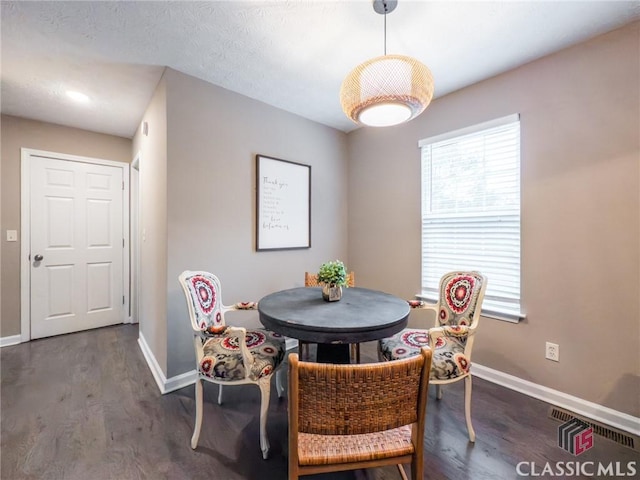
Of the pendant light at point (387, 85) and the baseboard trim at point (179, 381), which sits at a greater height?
the pendant light at point (387, 85)

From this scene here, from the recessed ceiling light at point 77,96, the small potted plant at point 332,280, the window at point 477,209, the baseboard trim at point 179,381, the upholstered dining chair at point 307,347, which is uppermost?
the recessed ceiling light at point 77,96

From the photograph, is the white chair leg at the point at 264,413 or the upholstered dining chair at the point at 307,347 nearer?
the white chair leg at the point at 264,413

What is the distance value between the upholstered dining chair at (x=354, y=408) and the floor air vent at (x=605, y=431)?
5.24 ft

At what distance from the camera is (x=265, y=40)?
188cm

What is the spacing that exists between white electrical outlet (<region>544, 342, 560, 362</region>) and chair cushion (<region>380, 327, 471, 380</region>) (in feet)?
2.72

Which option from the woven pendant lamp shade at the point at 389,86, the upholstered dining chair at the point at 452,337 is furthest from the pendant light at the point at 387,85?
the upholstered dining chair at the point at 452,337

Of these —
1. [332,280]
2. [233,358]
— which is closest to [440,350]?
[332,280]

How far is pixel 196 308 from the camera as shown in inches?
69.5

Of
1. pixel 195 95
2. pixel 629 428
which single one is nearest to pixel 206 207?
pixel 195 95

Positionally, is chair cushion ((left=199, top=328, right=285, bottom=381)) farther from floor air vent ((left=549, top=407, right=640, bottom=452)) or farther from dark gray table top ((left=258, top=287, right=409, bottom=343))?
floor air vent ((left=549, top=407, right=640, bottom=452))

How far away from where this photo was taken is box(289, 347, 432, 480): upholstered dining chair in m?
0.84

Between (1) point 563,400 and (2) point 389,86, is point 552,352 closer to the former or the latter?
(1) point 563,400

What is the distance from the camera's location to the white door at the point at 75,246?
10.4ft

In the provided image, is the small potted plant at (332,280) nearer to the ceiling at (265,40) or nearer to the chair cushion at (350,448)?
the chair cushion at (350,448)
